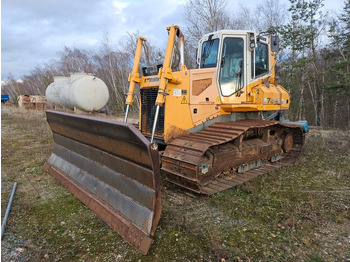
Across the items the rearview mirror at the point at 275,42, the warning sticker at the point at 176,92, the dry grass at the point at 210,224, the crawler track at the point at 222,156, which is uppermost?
the rearview mirror at the point at 275,42

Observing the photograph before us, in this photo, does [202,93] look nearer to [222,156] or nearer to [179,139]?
[179,139]

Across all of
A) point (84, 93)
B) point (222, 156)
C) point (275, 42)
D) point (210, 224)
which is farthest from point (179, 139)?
point (84, 93)

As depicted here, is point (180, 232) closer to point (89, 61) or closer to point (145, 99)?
point (145, 99)

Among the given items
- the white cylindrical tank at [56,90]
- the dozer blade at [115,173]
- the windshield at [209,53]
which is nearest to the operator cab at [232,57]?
the windshield at [209,53]

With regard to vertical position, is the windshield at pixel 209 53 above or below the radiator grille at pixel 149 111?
above

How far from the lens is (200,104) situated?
5234mm

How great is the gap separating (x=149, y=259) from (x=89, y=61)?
41665 millimetres

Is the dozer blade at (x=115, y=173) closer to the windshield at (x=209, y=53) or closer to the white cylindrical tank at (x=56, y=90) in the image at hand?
the windshield at (x=209, y=53)

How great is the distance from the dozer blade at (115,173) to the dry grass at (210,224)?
0.66 ft

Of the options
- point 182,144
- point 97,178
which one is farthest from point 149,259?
point 182,144

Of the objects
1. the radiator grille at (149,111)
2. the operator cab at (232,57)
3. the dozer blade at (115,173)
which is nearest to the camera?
the dozer blade at (115,173)

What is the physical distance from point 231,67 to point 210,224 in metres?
3.54

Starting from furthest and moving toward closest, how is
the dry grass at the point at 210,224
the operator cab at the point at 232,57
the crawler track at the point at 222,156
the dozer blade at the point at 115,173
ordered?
the operator cab at the point at 232,57, the crawler track at the point at 222,156, the dozer blade at the point at 115,173, the dry grass at the point at 210,224

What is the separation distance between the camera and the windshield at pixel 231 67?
18.0 feet
